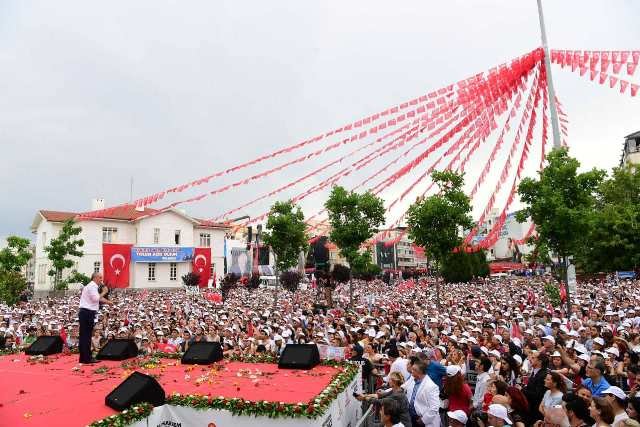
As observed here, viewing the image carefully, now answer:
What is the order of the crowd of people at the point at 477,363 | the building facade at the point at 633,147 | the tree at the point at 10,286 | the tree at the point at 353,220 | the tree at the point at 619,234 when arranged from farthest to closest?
the building facade at the point at 633,147
the tree at the point at 619,234
the tree at the point at 10,286
the tree at the point at 353,220
the crowd of people at the point at 477,363

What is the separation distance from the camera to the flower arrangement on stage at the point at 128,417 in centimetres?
591

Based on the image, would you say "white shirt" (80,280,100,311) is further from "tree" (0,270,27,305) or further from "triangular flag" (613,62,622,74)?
"tree" (0,270,27,305)

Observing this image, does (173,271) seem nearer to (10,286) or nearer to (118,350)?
(10,286)

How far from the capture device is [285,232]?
2964 cm

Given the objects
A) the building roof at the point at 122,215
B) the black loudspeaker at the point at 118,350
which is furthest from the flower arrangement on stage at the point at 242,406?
the building roof at the point at 122,215

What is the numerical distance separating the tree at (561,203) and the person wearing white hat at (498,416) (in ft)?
46.8

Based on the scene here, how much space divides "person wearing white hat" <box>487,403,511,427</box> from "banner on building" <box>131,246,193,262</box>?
5206 cm

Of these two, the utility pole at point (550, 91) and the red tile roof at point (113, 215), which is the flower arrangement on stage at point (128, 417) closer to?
the utility pole at point (550, 91)

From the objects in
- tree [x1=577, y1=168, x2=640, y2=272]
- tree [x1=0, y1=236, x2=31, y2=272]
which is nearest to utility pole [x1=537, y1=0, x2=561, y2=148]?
tree [x1=577, y1=168, x2=640, y2=272]

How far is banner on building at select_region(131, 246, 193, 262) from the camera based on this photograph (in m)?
52.6

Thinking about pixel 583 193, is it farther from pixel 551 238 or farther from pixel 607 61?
pixel 607 61

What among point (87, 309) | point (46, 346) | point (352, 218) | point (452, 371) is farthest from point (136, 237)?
point (452, 371)

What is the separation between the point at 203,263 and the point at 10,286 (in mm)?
25939

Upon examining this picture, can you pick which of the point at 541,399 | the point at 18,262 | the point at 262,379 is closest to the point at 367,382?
the point at 262,379
